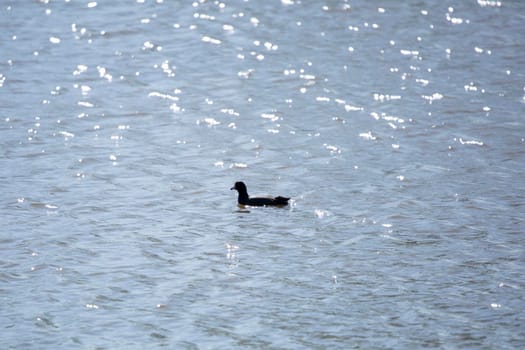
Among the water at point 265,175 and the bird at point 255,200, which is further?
the bird at point 255,200

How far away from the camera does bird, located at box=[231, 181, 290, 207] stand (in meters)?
Answer: 19.8

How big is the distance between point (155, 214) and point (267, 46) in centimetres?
1287

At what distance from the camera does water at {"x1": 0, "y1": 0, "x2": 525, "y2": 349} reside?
15.4 metres

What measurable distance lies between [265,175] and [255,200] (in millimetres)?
2020

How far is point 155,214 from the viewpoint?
19781mm

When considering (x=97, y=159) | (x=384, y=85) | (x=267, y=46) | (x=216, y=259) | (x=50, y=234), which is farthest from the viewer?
(x=267, y=46)

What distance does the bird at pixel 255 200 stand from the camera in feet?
64.8

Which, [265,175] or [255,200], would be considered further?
[265,175]

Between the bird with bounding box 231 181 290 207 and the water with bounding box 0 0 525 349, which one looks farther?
the bird with bounding box 231 181 290 207

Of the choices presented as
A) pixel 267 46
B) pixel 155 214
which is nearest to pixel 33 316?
pixel 155 214

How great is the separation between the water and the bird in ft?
0.46

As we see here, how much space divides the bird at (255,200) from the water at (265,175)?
0.14 metres

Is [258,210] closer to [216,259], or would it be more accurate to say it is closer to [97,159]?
[216,259]

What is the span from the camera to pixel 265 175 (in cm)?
2191
